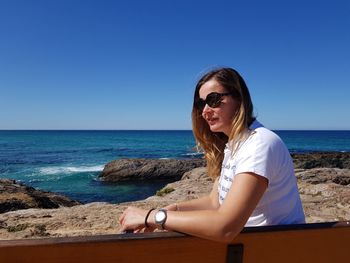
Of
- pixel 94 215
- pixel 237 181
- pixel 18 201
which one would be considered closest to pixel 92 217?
pixel 94 215

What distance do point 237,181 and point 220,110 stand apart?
25.4 inches

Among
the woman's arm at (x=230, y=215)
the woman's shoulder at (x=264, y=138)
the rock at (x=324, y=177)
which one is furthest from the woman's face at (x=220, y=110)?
the rock at (x=324, y=177)

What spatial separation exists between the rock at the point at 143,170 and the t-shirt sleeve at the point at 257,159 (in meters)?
26.5

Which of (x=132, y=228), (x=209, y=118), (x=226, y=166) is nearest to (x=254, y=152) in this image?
(x=226, y=166)

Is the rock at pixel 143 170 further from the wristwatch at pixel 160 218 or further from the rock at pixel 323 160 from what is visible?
the wristwatch at pixel 160 218

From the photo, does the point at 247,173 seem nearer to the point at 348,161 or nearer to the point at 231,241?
the point at 231,241

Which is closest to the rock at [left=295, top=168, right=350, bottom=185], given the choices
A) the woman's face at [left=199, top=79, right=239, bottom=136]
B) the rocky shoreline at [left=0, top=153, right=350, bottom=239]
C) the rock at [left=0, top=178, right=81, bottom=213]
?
the rocky shoreline at [left=0, top=153, right=350, bottom=239]

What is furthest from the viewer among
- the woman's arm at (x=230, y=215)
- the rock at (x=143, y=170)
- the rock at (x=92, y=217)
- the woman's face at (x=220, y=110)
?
the rock at (x=143, y=170)

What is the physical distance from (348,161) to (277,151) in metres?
37.5

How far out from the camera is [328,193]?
377 inches

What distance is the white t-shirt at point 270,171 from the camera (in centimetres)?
193

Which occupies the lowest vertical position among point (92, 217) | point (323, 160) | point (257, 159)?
point (323, 160)

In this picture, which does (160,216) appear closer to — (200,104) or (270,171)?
(270,171)

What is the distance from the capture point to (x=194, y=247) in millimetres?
1935
